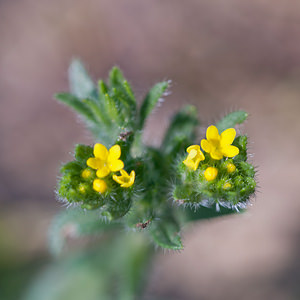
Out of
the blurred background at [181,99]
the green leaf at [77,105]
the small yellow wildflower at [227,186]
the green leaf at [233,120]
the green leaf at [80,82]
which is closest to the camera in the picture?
the small yellow wildflower at [227,186]

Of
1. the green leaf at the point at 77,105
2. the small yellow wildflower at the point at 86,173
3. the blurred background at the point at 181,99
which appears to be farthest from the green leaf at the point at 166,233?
the blurred background at the point at 181,99

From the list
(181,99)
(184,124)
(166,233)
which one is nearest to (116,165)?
(166,233)

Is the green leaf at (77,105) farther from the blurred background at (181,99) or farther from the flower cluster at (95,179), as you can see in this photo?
the blurred background at (181,99)

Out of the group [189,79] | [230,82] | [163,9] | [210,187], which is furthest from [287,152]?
[210,187]

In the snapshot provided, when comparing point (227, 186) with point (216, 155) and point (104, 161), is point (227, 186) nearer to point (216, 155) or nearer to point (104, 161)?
point (216, 155)

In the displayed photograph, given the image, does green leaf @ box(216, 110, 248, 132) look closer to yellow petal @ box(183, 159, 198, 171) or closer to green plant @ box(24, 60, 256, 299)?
green plant @ box(24, 60, 256, 299)

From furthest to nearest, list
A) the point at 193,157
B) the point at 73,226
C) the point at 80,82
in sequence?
the point at 73,226 → the point at 80,82 → the point at 193,157

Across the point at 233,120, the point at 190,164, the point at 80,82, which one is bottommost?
the point at 190,164
